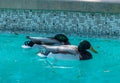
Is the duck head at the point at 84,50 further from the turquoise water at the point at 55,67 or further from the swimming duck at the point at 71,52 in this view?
the turquoise water at the point at 55,67

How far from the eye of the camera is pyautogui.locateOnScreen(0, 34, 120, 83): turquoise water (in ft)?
27.2

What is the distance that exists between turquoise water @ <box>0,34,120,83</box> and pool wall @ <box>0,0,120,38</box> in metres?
1.50

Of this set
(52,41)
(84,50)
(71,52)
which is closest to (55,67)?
(71,52)

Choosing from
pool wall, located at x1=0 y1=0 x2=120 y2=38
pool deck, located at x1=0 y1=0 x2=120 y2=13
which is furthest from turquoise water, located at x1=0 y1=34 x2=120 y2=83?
pool deck, located at x1=0 y1=0 x2=120 y2=13

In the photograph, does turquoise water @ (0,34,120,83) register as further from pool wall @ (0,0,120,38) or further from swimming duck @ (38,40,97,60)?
pool wall @ (0,0,120,38)

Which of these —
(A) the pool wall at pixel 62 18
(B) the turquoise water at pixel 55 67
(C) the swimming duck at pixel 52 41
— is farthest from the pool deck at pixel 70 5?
(C) the swimming duck at pixel 52 41

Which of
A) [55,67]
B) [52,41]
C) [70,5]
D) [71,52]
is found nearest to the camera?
[55,67]

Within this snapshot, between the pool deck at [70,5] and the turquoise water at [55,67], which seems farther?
the pool deck at [70,5]

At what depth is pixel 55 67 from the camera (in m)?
9.01

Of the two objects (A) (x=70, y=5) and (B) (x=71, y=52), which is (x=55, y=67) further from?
(A) (x=70, y=5)

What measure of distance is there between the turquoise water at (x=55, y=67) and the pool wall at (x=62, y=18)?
1500 millimetres

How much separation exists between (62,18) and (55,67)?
11.9 feet

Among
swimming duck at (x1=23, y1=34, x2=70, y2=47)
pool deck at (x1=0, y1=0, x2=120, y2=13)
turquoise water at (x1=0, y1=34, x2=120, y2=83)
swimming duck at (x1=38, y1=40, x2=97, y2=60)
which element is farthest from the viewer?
pool deck at (x1=0, y1=0, x2=120, y2=13)

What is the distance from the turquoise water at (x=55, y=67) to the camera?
830 cm
